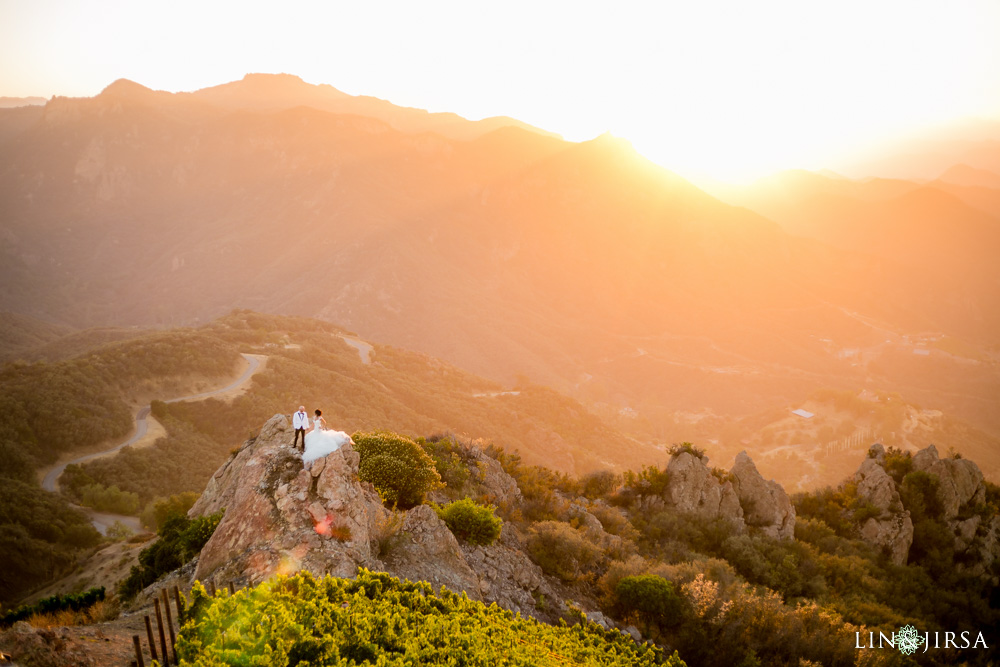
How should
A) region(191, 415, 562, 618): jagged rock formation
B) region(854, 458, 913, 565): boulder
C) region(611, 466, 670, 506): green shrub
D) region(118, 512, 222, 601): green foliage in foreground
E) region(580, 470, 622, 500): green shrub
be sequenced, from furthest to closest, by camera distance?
region(580, 470, 622, 500): green shrub < region(611, 466, 670, 506): green shrub < region(854, 458, 913, 565): boulder < region(118, 512, 222, 601): green foliage in foreground < region(191, 415, 562, 618): jagged rock formation

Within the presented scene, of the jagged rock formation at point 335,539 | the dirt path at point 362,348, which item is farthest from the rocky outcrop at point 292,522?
the dirt path at point 362,348

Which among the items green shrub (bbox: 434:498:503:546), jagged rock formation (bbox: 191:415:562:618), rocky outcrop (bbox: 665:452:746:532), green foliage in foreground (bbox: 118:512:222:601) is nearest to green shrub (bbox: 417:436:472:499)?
green shrub (bbox: 434:498:503:546)

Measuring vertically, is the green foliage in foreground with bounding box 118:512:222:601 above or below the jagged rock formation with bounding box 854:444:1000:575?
above

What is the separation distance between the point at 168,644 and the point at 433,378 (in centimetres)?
7798

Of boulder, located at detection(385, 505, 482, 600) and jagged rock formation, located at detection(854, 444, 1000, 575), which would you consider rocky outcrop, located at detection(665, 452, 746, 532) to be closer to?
jagged rock formation, located at detection(854, 444, 1000, 575)

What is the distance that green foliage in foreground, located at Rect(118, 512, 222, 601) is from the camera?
14516 mm

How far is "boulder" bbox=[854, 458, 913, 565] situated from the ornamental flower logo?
341 inches

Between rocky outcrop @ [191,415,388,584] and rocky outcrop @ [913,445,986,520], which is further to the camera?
rocky outcrop @ [913,445,986,520]

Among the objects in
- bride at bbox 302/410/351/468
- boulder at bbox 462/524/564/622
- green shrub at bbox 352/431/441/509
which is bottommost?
boulder at bbox 462/524/564/622

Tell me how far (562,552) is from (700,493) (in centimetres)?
1133

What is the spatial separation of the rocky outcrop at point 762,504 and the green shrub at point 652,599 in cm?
1206

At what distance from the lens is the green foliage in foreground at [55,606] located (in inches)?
503

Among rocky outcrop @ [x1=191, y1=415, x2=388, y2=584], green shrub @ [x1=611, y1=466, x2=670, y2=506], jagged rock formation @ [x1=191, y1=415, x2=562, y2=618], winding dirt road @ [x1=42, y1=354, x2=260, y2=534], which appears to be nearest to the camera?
rocky outcrop @ [x1=191, y1=415, x2=388, y2=584]

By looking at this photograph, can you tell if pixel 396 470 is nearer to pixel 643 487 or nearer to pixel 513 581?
pixel 513 581
